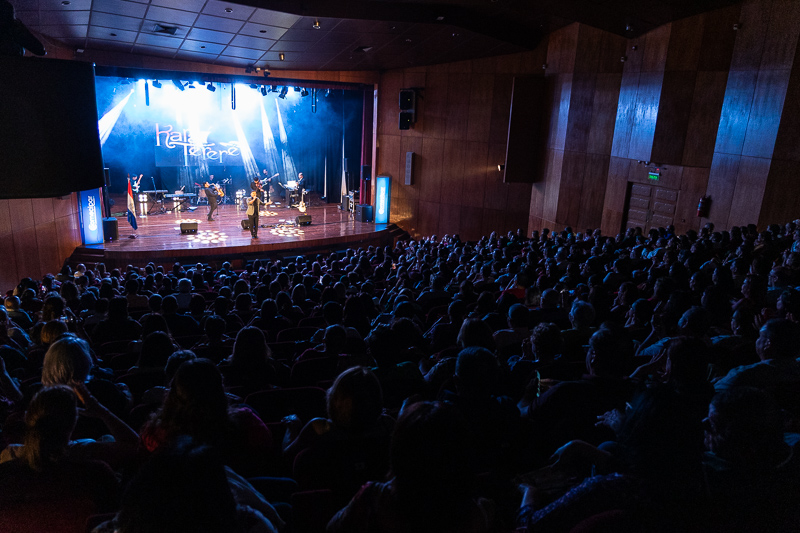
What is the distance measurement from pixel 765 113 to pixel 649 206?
3.01 metres

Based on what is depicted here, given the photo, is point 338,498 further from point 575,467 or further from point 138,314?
point 138,314

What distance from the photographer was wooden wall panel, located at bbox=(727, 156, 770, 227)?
27.7 ft

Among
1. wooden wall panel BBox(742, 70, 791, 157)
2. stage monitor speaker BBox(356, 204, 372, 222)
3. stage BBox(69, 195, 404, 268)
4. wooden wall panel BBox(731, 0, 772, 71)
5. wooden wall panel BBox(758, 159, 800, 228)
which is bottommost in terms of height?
stage BBox(69, 195, 404, 268)

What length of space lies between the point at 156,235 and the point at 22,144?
10221 millimetres

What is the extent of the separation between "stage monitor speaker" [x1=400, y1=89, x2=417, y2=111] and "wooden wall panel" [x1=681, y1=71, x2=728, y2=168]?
8.45 metres

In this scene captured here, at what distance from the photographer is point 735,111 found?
9.03 metres

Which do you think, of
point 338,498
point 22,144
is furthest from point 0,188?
point 338,498

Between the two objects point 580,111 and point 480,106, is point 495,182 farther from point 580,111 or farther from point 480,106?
point 580,111

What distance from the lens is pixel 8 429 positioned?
2227mm

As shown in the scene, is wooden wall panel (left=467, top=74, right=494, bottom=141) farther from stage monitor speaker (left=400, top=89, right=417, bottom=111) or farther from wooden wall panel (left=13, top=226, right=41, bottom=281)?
wooden wall panel (left=13, top=226, right=41, bottom=281)

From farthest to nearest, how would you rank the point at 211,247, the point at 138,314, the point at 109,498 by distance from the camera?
the point at 211,247
the point at 138,314
the point at 109,498

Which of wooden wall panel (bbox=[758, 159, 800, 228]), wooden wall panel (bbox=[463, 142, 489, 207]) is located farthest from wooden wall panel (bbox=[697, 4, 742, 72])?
wooden wall panel (bbox=[463, 142, 489, 207])

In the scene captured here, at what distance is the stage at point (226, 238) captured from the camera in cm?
1173

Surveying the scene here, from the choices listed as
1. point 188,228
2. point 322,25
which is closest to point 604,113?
point 322,25
